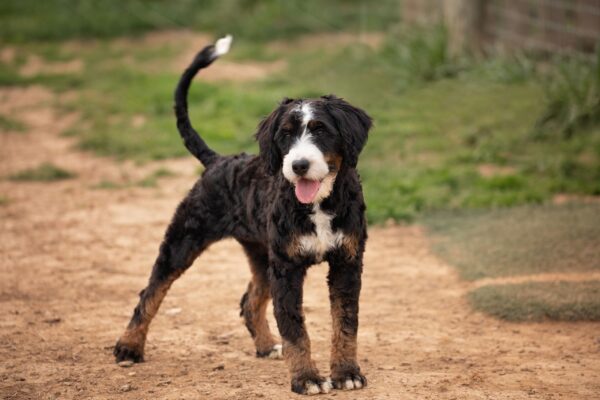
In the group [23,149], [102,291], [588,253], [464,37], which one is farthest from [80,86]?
[588,253]

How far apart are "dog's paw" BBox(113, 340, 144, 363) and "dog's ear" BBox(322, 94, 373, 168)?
1841mm

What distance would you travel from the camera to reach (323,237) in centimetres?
550

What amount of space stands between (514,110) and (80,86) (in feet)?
22.4

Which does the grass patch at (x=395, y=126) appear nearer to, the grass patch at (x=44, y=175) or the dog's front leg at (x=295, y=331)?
the grass patch at (x=44, y=175)

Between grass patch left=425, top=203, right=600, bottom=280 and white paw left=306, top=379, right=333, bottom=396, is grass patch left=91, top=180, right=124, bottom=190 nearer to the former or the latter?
grass patch left=425, top=203, right=600, bottom=280

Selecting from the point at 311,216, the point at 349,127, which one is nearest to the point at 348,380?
the point at 311,216

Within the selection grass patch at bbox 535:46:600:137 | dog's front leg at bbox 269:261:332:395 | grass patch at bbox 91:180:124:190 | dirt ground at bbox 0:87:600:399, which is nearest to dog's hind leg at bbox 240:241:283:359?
→ dirt ground at bbox 0:87:600:399

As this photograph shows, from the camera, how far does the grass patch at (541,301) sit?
6.87m

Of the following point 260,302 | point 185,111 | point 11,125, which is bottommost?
point 260,302

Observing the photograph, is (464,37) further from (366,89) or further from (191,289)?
(191,289)

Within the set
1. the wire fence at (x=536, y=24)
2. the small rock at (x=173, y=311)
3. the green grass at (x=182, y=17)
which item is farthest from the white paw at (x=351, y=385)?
the green grass at (x=182, y=17)

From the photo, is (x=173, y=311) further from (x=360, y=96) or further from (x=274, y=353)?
(x=360, y=96)

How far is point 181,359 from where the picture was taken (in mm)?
6316

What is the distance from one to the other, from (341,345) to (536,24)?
30.5ft
